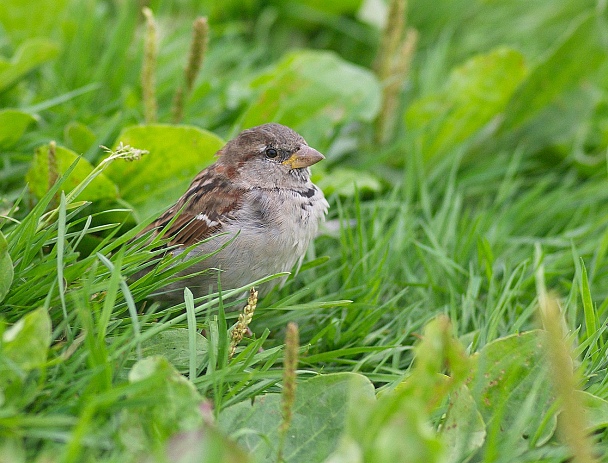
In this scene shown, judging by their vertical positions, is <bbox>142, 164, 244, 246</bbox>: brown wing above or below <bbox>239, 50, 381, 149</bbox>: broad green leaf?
below

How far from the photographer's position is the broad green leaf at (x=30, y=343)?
1934mm

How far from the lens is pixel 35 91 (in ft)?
12.8

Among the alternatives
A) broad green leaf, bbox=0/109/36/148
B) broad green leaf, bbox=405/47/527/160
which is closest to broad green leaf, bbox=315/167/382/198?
broad green leaf, bbox=405/47/527/160

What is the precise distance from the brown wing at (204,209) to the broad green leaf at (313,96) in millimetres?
727

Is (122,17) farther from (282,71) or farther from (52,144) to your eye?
(52,144)

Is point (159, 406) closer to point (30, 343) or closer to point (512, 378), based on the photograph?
point (30, 343)

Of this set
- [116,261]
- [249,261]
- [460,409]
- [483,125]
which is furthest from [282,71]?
[460,409]

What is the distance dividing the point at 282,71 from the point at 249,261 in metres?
1.36

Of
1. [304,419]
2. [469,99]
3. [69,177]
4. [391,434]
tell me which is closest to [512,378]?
[304,419]

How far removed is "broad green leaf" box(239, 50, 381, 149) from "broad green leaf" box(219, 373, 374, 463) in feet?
5.71

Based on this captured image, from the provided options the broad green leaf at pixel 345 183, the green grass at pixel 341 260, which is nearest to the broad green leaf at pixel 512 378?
the green grass at pixel 341 260

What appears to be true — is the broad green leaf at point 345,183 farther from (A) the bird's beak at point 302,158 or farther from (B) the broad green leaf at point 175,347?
(B) the broad green leaf at point 175,347

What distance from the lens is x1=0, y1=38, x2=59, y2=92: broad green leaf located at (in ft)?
11.4

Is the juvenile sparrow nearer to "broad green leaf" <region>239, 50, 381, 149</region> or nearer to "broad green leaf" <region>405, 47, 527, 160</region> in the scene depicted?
"broad green leaf" <region>239, 50, 381, 149</region>
